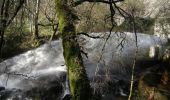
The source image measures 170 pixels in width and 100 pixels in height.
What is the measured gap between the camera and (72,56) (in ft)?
19.3

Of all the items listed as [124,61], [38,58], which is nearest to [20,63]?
[38,58]

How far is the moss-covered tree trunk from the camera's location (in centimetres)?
584

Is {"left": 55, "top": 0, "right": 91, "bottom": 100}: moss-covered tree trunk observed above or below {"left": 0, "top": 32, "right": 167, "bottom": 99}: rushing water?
above

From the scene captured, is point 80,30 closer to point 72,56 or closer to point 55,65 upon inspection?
point 55,65

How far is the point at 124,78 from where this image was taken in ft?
41.1

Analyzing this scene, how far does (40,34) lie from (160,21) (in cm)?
796

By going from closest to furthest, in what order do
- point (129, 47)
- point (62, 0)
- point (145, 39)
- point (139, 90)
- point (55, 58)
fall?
point (62, 0) < point (139, 90) < point (55, 58) < point (129, 47) < point (145, 39)

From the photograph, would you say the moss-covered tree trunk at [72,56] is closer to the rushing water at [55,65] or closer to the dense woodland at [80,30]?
the dense woodland at [80,30]

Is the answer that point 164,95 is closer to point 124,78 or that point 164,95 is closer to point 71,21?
point 124,78

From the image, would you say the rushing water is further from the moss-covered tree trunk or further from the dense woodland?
the moss-covered tree trunk

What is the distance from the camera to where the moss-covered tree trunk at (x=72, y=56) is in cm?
584

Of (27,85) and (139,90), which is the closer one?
(139,90)

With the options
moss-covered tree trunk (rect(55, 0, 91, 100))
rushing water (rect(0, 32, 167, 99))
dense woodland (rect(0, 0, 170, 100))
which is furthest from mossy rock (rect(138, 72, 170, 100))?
moss-covered tree trunk (rect(55, 0, 91, 100))

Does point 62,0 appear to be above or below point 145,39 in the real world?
above
